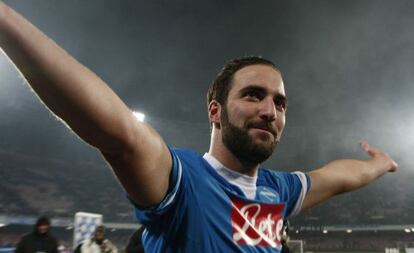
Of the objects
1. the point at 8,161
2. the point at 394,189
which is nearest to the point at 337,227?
the point at 394,189

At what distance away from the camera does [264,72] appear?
2.02m

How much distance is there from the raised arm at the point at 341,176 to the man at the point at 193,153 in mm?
117

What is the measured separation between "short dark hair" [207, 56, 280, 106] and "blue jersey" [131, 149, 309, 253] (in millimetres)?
395

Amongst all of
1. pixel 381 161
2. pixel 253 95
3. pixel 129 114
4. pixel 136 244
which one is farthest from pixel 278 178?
pixel 136 244

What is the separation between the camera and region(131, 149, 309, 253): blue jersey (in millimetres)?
1489

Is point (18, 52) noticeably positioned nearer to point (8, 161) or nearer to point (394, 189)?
point (8, 161)

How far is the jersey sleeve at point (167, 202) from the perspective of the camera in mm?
1395

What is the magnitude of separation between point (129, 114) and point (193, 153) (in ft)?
2.55

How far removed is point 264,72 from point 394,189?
138 ft

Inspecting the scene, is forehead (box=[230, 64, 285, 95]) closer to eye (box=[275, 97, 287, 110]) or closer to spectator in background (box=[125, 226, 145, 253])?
eye (box=[275, 97, 287, 110])

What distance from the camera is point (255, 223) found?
1835 mm

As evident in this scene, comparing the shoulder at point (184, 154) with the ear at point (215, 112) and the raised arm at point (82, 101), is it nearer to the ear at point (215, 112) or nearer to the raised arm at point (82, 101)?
the ear at point (215, 112)

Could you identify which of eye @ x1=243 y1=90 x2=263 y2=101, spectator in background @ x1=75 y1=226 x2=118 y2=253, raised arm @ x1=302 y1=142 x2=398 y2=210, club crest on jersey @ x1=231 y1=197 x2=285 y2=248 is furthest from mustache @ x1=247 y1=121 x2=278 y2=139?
spectator in background @ x1=75 y1=226 x2=118 y2=253

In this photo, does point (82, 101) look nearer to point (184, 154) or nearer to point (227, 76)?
point (184, 154)
